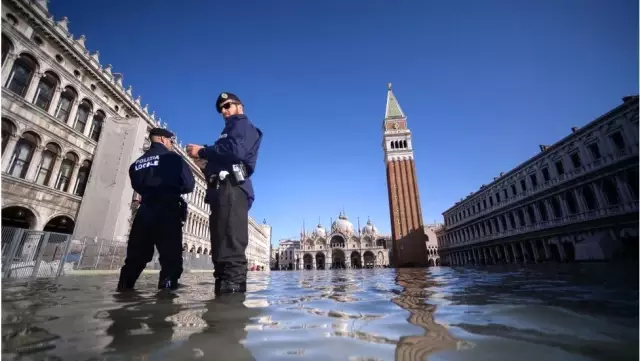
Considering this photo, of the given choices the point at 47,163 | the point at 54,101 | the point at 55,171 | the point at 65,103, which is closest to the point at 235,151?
the point at 55,171

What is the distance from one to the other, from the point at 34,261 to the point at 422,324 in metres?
9.96

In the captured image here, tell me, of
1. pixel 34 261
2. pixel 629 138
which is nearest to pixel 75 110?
pixel 34 261

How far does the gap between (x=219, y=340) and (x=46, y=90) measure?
19659mm

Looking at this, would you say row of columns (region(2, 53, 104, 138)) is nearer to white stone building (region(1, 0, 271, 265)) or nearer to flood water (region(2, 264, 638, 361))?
white stone building (region(1, 0, 271, 265))

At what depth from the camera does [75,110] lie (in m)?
15.8

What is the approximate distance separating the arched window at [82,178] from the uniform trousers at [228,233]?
1793 cm

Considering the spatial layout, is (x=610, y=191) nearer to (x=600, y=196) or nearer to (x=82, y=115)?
(x=600, y=196)

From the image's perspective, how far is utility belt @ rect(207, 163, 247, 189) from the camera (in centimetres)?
300

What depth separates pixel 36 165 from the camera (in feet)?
44.6

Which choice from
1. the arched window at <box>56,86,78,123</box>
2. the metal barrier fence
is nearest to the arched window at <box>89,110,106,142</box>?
the arched window at <box>56,86,78,123</box>

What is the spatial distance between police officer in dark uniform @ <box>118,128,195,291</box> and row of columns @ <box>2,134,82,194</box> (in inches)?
550

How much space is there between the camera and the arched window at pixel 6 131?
12219 mm

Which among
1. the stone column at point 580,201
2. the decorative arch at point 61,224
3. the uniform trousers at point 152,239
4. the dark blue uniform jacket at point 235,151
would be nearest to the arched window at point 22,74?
the decorative arch at point 61,224

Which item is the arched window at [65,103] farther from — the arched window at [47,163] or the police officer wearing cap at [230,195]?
the police officer wearing cap at [230,195]
